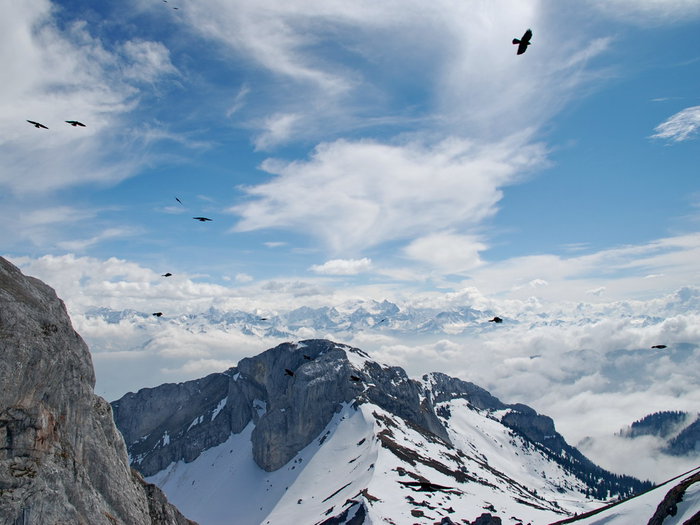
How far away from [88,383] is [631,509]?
63.3m

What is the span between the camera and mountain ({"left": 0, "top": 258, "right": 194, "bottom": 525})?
29844 millimetres

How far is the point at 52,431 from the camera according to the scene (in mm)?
33500

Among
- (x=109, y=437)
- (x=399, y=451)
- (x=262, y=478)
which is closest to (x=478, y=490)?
(x=399, y=451)

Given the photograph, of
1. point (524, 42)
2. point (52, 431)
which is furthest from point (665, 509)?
point (52, 431)

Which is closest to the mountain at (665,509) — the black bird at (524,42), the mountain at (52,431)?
the black bird at (524,42)

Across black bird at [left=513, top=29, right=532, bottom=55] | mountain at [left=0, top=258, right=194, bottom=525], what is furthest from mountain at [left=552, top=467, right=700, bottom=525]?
mountain at [left=0, top=258, right=194, bottom=525]

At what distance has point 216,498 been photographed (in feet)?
653

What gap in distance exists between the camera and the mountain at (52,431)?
29844 millimetres

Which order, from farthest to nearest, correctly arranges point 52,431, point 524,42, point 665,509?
point 665,509, point 52,431, point 524,42

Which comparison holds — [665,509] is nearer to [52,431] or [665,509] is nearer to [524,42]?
[524,42]

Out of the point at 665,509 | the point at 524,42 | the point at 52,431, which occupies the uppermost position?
the point at 524,42

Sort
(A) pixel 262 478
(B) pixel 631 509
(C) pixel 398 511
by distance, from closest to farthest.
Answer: (B) pixel 631 509 → (C) pixel 398 511 → (A) pixel 262 478

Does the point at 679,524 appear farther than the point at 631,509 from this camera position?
No

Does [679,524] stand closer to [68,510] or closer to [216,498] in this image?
[68,510]
